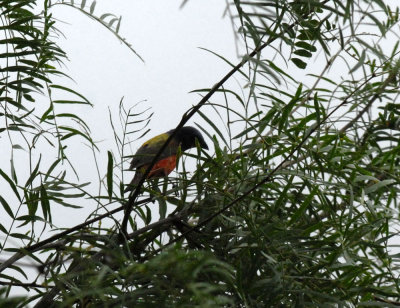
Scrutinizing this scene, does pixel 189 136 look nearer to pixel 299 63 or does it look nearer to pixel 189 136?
pixel 189 136

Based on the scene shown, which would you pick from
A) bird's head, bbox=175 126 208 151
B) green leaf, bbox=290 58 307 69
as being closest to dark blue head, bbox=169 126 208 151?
bird's head, bbox=175 126 208 151

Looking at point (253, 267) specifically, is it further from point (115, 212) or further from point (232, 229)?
point (115, 212)

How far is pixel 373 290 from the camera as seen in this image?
109 centimetres

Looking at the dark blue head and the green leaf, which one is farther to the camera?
the dark blue head

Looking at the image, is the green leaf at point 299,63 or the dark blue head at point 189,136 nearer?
the green leaf at point 299,63

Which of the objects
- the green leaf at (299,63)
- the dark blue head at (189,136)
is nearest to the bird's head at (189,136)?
the dark blue head at (189,136)

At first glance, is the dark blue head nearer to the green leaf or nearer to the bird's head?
the bird's head

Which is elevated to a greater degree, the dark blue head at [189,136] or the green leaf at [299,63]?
the dark blue head at [189,136]

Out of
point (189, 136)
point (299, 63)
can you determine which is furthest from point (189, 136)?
point (299, 63)

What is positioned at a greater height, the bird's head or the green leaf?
the bird's head

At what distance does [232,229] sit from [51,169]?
1.20 ft

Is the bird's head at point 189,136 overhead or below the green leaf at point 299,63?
overhead

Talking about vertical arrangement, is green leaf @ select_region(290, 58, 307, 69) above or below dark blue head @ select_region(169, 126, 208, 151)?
below

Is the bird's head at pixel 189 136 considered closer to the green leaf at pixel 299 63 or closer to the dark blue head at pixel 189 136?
the dark blue head at pixel 189 136
